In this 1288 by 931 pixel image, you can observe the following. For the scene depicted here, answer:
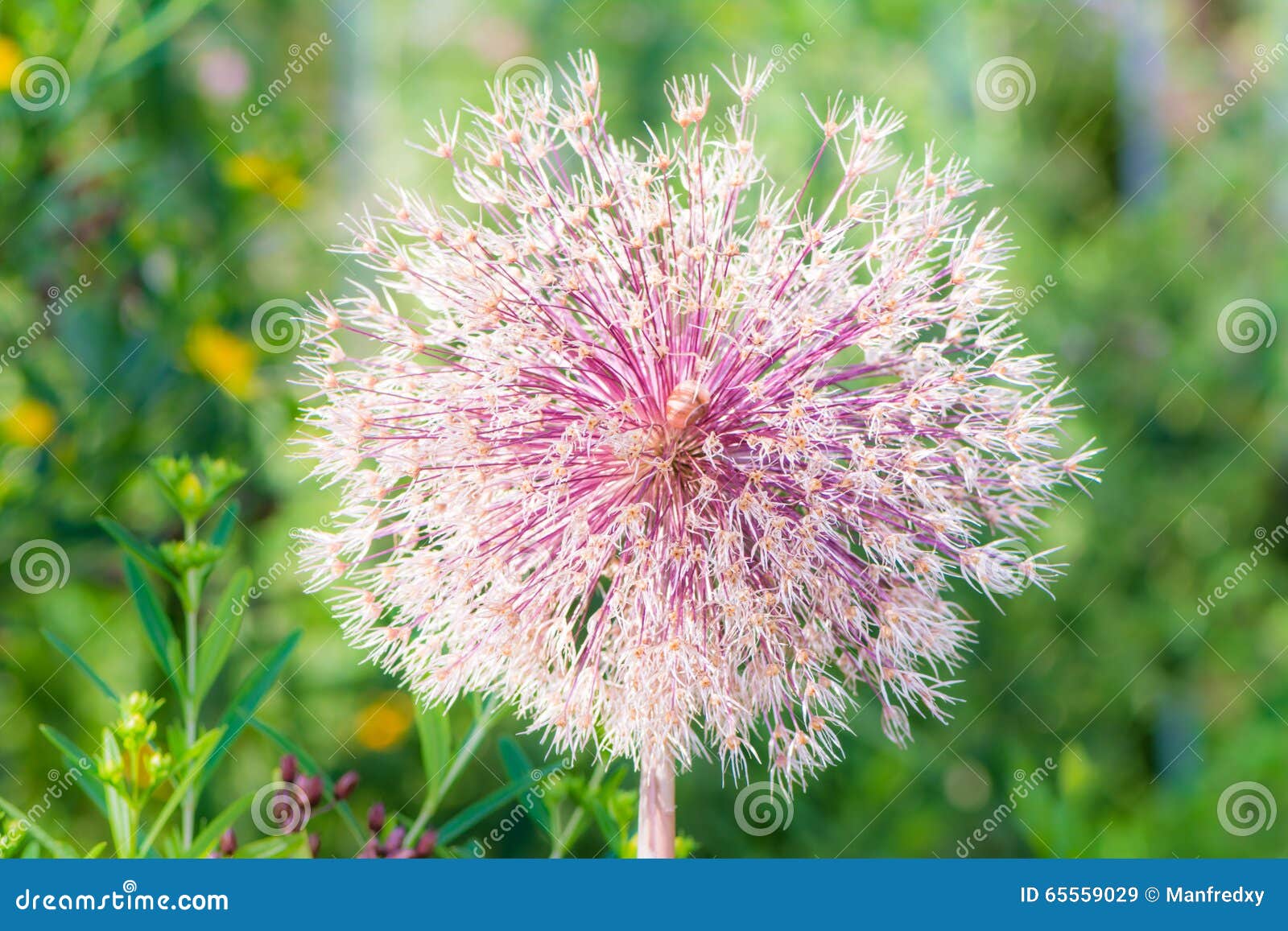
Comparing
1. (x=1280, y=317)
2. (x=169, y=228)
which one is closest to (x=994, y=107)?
(x=1280, y=317)

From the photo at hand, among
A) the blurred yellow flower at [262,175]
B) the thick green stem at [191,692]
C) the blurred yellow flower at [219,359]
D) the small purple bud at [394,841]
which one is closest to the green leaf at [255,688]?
the thick green stem at [191,692]

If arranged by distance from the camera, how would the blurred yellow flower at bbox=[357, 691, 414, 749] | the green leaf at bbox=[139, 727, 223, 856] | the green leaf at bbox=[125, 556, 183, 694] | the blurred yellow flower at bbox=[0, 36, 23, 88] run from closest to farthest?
the green leaf at bbox=[139, 727, 223, 856]
the green leaf at bbox=[125, 556, 183, 694]
the blurred yellow flower at bbox=[0, 36, 23, 88]
the blurred yellow flower at bbox=[357, 691, 414, 749]

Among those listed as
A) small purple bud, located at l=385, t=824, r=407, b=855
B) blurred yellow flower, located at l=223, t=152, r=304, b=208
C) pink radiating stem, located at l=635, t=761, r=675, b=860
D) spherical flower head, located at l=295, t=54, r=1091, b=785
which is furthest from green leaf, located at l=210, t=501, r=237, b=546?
blurred yellow flower, located at l=223, t=152, r=304, b=208

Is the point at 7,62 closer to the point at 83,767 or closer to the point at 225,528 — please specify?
the point at 225,528

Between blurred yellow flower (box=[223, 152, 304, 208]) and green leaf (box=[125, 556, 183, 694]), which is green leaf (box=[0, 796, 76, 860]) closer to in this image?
green leaf (box=[125, 556, 183, 694])

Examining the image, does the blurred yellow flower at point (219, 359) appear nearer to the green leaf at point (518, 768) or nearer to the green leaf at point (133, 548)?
the green leaf at point (133, 548)

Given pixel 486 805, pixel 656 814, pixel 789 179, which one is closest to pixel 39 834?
pixel 486 805
